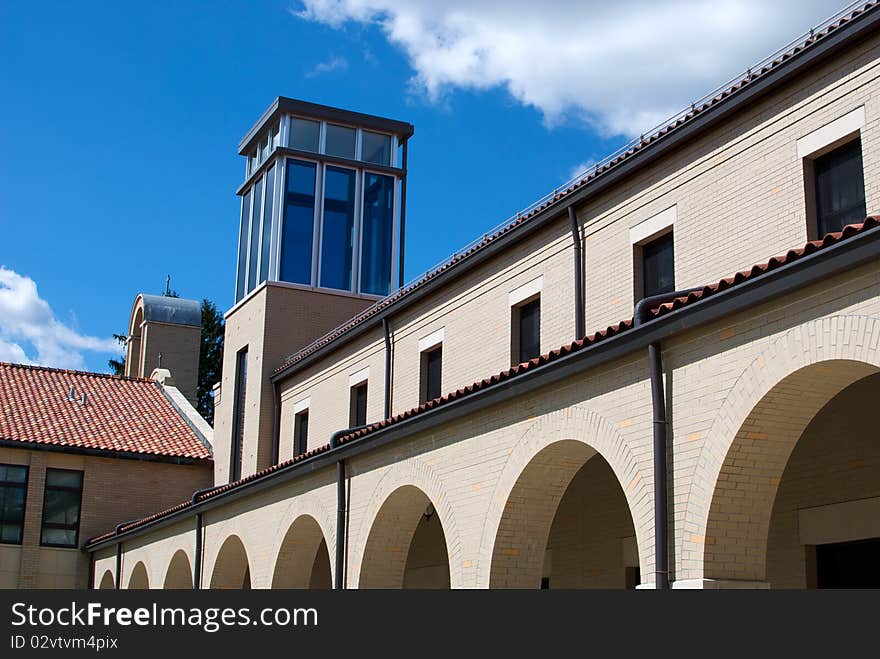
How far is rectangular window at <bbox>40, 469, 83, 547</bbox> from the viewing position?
107ft

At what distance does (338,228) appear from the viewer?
30766mm

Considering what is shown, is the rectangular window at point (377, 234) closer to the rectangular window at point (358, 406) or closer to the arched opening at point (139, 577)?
the rectangular window at point (358, 406)

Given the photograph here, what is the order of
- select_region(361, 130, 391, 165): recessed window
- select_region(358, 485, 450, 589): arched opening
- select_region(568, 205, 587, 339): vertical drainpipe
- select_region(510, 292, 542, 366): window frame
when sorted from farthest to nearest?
1. select_region(361, 130, 391, 165): recessed window
2. select_region(510, 292, 542, 366): window frame
3. select_region(568, 205, 587, 339): vertical drainpipe
4. select_region(358, 485, 450, 589): arched opening

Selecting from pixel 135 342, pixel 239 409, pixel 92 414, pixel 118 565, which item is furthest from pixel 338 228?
pixel 135 342

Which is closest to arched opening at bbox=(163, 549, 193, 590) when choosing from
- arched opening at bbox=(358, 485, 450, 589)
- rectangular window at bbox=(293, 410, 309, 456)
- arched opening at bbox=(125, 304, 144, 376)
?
rectangular window at bbox=(293, 410, 309, 456)

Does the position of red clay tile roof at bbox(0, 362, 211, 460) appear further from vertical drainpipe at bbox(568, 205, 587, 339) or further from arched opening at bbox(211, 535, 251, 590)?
vertical drainpipe at bbox(568, 205, 587, 339)

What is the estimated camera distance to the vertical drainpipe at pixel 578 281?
17531 mm

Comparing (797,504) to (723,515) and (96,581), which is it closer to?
(723,515)

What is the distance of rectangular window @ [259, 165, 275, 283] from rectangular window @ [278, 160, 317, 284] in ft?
1.87

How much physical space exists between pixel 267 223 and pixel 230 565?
413 inches

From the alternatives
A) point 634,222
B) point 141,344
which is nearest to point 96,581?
point 141,344

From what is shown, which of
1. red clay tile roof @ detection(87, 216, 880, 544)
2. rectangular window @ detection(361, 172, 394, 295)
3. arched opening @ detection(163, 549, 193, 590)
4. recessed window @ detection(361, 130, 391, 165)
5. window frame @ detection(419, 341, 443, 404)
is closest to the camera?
red clay tile roof @ detection(87, 216, 880, 544)

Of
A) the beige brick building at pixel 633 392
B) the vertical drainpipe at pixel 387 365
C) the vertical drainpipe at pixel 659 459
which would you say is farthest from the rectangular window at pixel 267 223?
the vertical drainpipe at pixel 659 459

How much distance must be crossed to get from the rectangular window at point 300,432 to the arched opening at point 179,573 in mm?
3465
